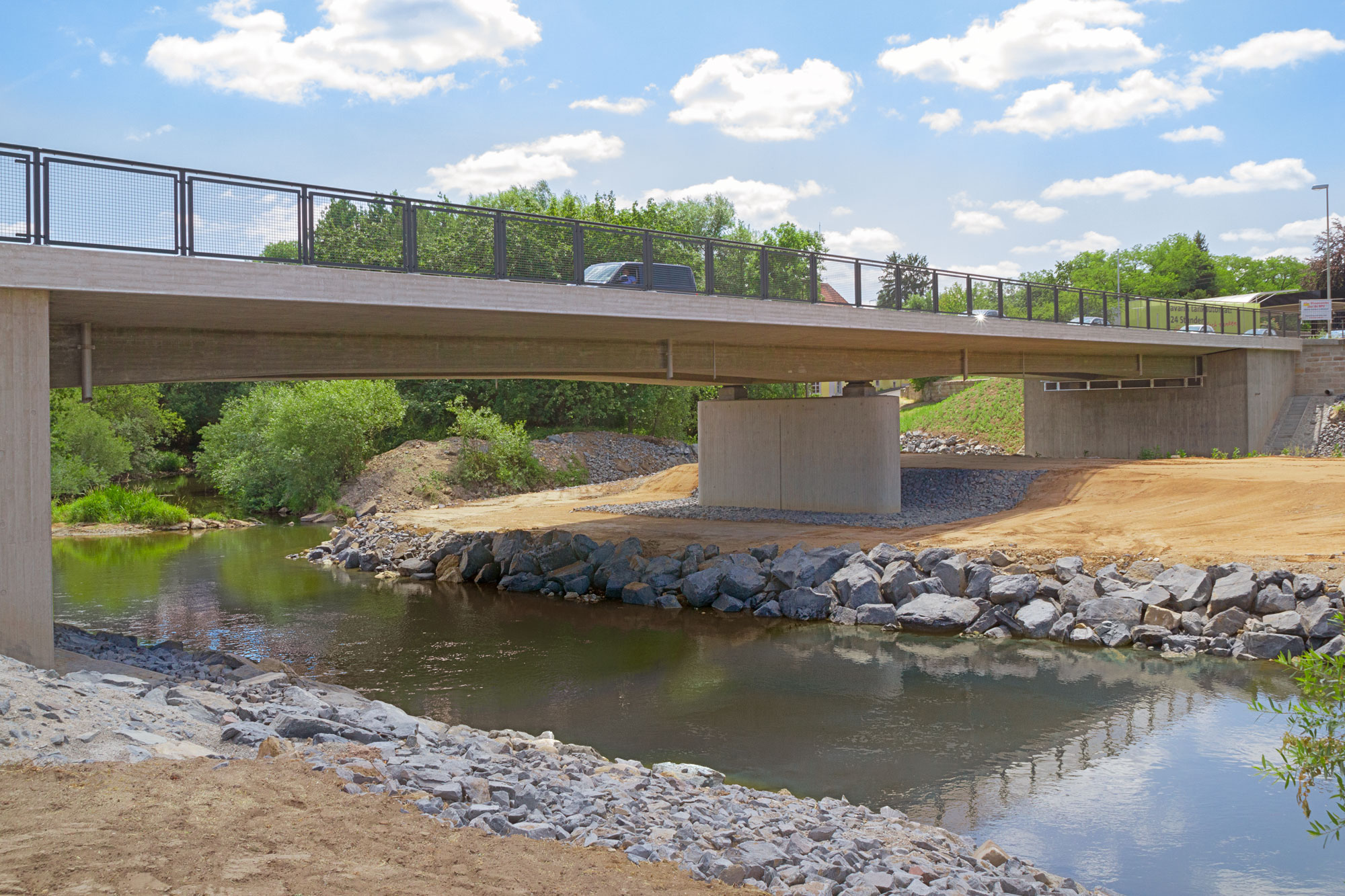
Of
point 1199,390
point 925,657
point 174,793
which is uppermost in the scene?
point 1199,390

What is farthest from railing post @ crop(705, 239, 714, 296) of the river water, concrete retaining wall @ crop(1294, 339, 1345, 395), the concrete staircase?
concrete retaining wall @ crop(1294, 339, 1345, 395)

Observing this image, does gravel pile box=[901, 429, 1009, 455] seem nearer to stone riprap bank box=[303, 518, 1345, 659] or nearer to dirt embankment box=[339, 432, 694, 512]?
dirt embankment box=[339, 432, 694, 512]

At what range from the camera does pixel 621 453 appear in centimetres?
4762

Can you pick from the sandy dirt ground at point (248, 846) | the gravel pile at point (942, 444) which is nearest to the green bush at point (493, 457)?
the gravel pile at point (942, 444)

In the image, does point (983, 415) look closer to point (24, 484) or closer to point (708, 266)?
point (708, 266)

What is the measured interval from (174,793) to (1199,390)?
40.3m

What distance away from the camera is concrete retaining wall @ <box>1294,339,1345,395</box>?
129 feet

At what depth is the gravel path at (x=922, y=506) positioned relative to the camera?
26688 mm

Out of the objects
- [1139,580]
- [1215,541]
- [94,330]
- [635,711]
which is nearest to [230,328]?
[94,330]

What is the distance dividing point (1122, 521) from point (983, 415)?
31624mm

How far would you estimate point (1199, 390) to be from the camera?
128ft

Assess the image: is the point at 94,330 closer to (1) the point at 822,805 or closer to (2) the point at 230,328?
(2) the point at 230,328

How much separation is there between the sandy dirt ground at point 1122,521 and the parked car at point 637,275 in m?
6.79

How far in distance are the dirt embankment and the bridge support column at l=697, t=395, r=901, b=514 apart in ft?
37.7
